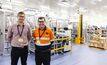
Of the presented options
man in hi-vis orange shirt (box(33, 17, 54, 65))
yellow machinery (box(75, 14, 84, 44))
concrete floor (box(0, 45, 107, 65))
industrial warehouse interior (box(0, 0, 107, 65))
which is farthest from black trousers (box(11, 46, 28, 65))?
yellow machinery (box(75, 14, 84, 44))

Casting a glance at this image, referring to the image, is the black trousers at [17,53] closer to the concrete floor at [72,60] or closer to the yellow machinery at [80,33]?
the concrete floor at [72,60]

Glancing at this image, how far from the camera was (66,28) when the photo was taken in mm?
11297

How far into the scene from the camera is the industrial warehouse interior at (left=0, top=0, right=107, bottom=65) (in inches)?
291

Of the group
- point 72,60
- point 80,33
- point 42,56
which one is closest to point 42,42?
point 42,56

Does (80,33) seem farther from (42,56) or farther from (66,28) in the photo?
(42,56)

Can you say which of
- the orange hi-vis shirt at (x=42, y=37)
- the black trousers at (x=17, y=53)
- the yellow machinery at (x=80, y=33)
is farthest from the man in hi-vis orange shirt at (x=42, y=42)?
the yellow machinery at (x=80, y=33)

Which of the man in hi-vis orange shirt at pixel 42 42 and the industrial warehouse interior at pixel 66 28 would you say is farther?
the industrial warehouse interior at pixel 66 28

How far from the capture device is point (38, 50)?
360 centimetres

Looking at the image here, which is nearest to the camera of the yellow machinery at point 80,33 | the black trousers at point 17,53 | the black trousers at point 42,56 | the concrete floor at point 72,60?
the black trousers at point 17,53

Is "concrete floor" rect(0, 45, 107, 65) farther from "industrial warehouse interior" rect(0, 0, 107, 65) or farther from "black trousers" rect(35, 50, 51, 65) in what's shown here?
"black trousers" rect(35, 50, 51, 65)

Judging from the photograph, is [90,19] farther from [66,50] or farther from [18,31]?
[18,31]

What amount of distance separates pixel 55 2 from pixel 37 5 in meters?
2.65

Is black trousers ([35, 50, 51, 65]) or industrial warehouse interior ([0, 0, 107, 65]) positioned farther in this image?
industrial warehouse interior ([0, 0, 107, 65])

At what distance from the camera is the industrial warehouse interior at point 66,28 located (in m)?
7.39
